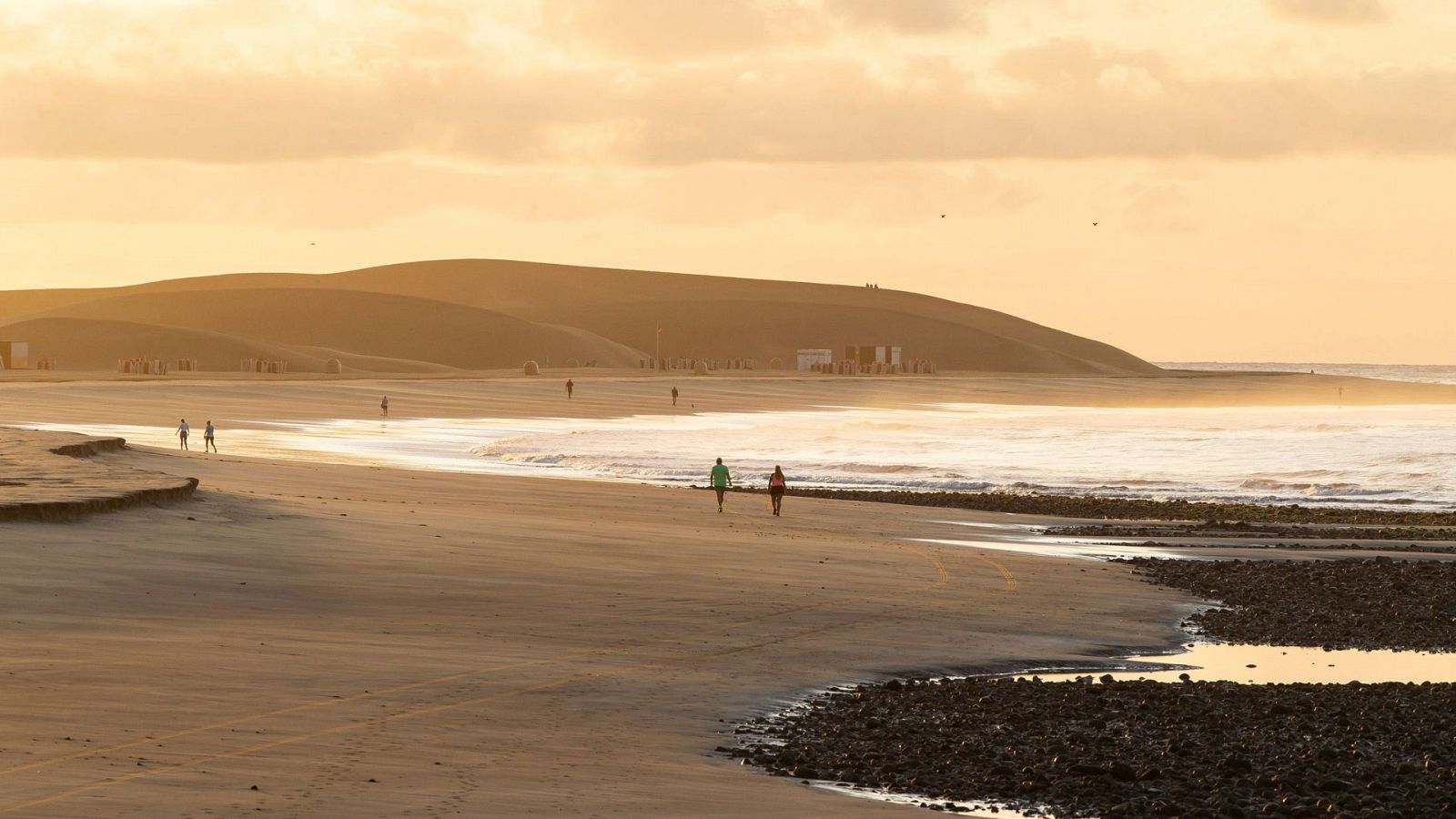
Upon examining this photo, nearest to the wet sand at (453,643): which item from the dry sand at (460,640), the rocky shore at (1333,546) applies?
the dry sand at (460,640)

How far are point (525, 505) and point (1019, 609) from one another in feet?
48.4

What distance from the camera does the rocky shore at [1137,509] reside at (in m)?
39.9

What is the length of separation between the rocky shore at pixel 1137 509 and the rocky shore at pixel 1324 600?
10.1 metres

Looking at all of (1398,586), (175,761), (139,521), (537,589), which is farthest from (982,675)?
(139,521)

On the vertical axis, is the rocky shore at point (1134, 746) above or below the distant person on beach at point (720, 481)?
below

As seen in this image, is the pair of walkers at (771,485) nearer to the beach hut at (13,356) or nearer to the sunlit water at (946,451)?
the sunlit water at (946,451)

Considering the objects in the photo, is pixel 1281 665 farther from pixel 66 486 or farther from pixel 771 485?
pixel 66 486

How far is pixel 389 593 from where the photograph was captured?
2070cm

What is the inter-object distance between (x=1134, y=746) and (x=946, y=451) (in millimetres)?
51232

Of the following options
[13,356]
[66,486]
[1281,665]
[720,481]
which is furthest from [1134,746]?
[13,356]

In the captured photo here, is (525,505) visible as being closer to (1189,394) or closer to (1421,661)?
(1421,661)

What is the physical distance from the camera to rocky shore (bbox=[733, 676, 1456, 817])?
12367mm

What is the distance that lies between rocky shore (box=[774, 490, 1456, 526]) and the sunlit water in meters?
2.68

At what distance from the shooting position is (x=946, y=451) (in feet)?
213
